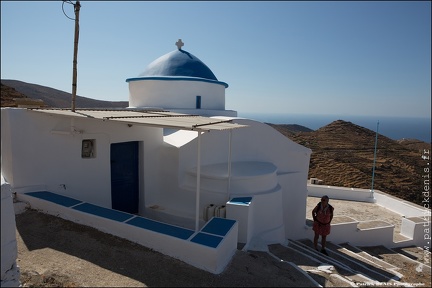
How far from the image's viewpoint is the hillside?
2217 cm

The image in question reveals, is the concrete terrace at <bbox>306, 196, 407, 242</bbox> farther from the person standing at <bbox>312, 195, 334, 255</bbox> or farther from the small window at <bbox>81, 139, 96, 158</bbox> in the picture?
the small window at <bbox>81, 139, 96, 158</bbox>

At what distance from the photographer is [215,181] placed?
293 inches

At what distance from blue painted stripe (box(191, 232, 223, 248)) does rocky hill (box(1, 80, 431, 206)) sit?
17632mm

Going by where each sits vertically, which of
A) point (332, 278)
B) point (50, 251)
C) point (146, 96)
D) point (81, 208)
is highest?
point (146, 96)

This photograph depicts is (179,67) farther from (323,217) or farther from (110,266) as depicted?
(110,266)

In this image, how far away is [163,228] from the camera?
17.6 feet

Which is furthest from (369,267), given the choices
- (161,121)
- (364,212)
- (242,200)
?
(161,121)

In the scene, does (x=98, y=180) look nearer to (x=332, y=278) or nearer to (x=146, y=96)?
(x=146, y=96)

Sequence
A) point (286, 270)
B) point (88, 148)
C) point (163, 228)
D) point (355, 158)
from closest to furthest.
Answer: point (286, 270), point (163, 228), point (88, 148), point (355, 158)

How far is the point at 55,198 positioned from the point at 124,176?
197 centimetres

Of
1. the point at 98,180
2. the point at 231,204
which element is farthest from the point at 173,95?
the point at 231,204

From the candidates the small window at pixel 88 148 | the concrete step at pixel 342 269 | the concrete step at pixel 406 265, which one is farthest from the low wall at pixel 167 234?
the concrete step at pixel 406 265

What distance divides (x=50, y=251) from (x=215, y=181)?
3849mm

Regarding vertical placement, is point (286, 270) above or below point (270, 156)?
below
